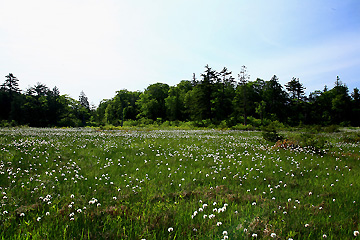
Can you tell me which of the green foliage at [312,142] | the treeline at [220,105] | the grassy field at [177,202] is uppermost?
the treeline at [220,105]

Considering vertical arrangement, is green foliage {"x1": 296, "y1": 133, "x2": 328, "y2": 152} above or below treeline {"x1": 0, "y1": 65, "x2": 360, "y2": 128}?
below

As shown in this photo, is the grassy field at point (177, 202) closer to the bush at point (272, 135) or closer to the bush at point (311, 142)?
the bush at point (311, 142)

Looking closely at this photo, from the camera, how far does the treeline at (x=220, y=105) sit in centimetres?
5925

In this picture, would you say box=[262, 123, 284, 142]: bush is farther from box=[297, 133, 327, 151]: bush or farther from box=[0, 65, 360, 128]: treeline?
box=[0, 65, 360, 128]: treeline

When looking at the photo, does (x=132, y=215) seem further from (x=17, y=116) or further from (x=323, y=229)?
(x=17, y=116)

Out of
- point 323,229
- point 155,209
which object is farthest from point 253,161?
point 155,209

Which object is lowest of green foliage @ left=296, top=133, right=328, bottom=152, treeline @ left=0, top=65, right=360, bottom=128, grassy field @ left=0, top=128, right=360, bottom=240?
grassy field @ left=0, top=128, right=360, bottom=240

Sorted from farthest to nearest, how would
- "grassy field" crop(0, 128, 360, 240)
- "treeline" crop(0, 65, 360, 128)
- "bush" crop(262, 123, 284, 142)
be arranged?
"treeline" crop(0, 65, 360, 128) < "bush" crop(262, 123, 284, 142) < "grassy field" crop(0, 128, 360, 240)

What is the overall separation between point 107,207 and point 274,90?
74.2m

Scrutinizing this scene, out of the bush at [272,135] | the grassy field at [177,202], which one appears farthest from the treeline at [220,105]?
the grassy field at [177,202]

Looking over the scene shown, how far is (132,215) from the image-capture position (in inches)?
151

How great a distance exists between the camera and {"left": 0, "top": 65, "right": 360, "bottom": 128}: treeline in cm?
5925

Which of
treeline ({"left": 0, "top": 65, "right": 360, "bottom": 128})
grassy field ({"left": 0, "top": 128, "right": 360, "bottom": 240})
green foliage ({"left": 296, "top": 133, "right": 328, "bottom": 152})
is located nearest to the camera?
grassy field ({"left": 0, "top": 128, "right": 360, "bottom": 240})

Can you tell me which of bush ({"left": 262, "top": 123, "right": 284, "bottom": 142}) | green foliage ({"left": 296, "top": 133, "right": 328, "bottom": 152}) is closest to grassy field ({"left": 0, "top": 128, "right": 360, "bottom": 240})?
green foliage ({"left": 296, "top": 133, "right": 328, "bottom": 152})
